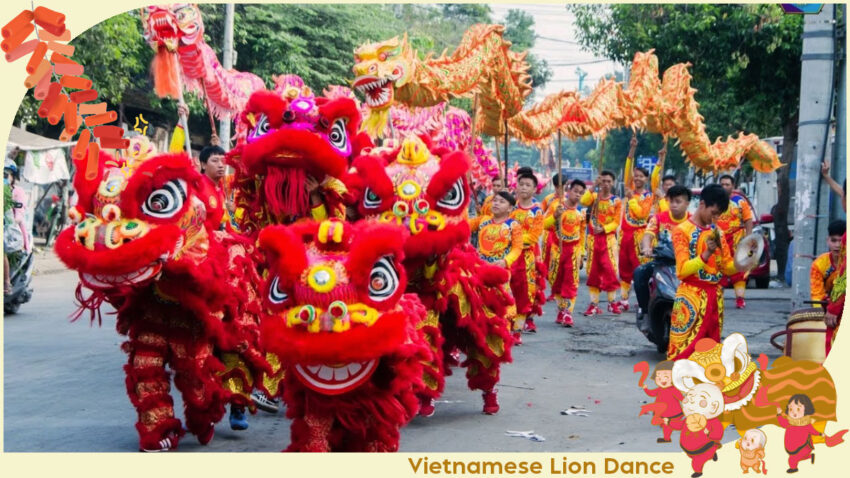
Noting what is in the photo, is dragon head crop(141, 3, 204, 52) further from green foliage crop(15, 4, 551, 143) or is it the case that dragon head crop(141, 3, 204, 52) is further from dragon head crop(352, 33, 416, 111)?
green foliage crop(15, 4, 551, 143)

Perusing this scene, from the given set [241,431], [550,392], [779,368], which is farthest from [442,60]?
[779,368]

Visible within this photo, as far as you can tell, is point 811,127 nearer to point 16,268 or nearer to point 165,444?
point 165,444

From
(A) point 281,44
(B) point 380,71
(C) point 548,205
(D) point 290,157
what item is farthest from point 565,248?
(A) point 281,44

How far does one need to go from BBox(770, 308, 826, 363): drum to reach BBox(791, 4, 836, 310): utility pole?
1138 mm

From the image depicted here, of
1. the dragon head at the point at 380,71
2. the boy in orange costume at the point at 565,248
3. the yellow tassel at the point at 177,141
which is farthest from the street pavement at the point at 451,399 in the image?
the dragon head at the point at 380,71

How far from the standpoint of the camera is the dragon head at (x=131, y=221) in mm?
4957

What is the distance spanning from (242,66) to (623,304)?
11.9 meters

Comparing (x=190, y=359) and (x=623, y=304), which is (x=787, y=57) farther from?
A: (x=190, y=359)

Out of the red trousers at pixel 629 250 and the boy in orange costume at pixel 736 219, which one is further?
the red trousers at pixel 629 250

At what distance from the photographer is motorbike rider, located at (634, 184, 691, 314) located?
8281 millimetres

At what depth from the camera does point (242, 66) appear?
2116 cm

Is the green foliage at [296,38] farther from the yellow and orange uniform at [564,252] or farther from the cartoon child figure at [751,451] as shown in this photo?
the cartoon child figure at [751,451]

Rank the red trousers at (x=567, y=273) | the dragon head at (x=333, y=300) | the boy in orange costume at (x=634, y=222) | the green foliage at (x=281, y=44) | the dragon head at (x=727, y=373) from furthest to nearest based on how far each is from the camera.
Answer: the green foliage at (x=281, y=44), the boy in orange costume at (x=634, y=222), the red trousers at (x=567, y=273), the dragon head at (x=727, y=373), the dragon head at (x=333, y=300)

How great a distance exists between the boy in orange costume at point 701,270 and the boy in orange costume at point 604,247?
5.17 meters
